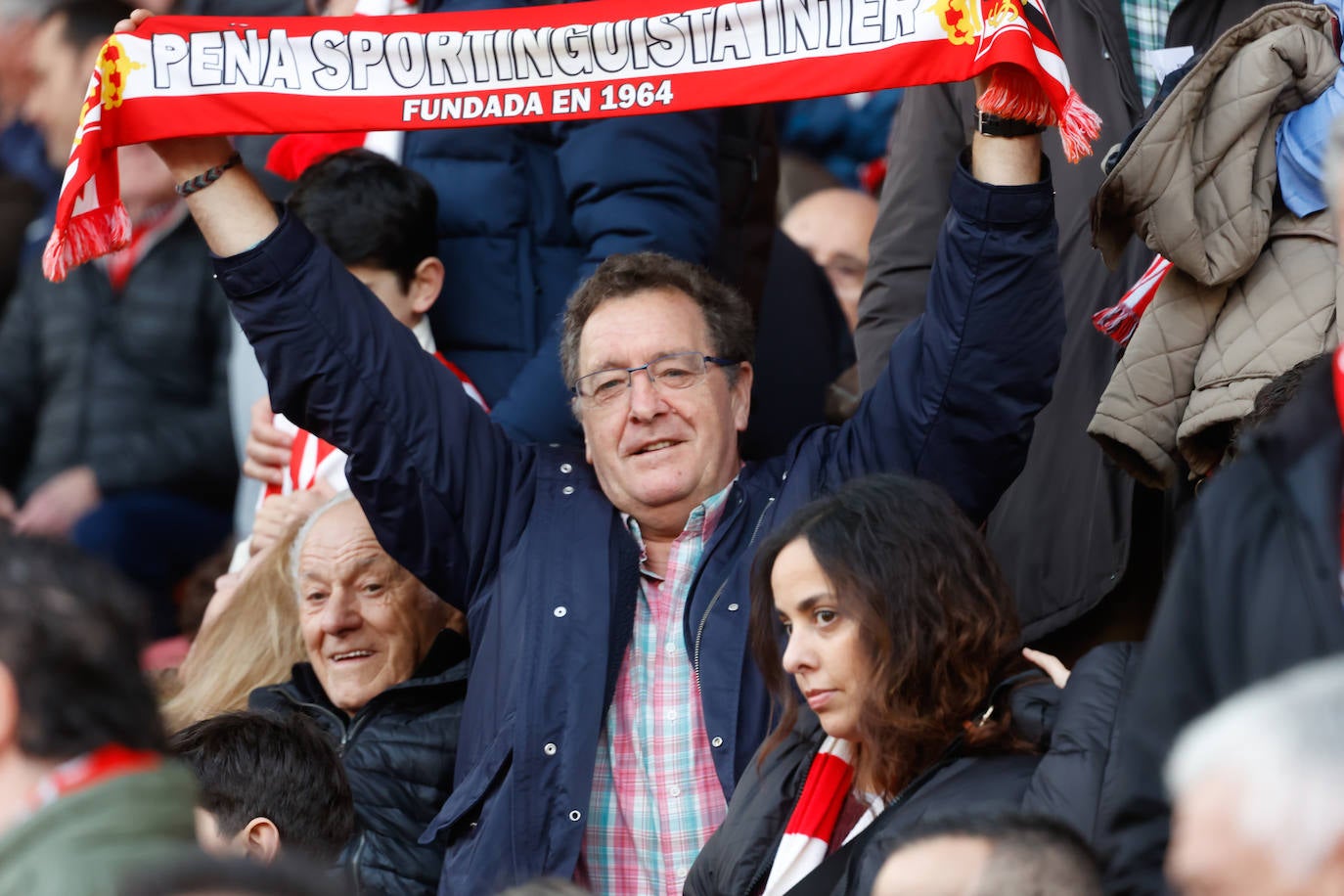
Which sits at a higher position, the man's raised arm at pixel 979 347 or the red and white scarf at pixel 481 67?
the red and white scarf at pixel 481 67

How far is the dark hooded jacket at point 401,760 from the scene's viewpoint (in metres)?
4.23

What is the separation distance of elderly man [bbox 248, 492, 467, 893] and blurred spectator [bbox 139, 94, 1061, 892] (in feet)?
0.71

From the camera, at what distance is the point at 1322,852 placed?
180 centimetres

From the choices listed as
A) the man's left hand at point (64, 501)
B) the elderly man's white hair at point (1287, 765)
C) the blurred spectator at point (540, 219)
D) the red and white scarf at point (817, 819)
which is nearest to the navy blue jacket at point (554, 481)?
the red and white scarf at point (817, 819)

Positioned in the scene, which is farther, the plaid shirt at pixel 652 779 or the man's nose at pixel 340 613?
the man's nose at pixel 340 613

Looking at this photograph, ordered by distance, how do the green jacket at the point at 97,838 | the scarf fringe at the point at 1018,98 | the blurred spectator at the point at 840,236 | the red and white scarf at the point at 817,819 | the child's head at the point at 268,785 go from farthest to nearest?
the blurred spectator at the point at 840,236, the scarf fringe at the point at 1018,98, the child's head at the point at 268,785, the red and white scarf at the point at 817,819, the green jacket at the point at 97,838

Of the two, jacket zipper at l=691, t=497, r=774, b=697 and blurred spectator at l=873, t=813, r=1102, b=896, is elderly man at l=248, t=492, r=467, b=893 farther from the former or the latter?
blurred spectator at l=873, t=813, r=1102, b=896

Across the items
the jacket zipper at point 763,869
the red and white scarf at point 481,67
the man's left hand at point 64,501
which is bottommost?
the jacket zipper at point 763,869

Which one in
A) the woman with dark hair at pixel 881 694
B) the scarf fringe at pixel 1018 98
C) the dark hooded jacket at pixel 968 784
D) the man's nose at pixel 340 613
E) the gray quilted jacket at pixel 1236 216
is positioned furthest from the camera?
the man's nose at pixel 340 613

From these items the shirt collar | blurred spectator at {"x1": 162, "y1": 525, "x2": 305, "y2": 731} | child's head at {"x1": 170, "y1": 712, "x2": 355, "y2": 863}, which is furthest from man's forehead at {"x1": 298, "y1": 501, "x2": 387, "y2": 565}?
child's head at {"x1": 170, "y1": 712, "x2": 355, "y2": 863}

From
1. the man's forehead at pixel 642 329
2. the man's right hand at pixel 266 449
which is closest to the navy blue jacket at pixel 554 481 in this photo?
the man's forehead at pixel 642 329

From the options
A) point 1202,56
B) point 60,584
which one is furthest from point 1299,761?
point 1202,56

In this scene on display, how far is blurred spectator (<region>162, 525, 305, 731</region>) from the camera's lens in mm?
4922

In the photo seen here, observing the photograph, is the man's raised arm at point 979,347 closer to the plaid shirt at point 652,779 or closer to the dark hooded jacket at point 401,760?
the plaid shirt at point 652,779
